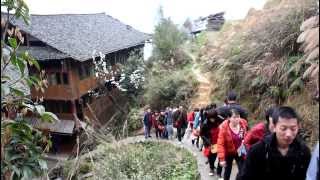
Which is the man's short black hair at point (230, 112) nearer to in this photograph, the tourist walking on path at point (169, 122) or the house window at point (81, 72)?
the tourist walking on path at point (169, 122)

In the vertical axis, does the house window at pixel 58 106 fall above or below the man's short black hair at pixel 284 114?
below

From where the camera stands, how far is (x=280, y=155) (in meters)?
3.18

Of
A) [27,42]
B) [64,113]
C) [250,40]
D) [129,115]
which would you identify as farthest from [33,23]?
[250,40]

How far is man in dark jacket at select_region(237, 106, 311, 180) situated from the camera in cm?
315

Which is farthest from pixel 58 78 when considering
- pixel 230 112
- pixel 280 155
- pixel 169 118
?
pixel 280 155

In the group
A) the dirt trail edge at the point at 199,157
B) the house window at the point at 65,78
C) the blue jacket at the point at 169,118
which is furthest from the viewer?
the house window at the point at 65,78

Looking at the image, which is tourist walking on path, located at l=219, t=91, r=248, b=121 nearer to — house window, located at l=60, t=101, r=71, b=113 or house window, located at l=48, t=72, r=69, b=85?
house window, located at l=48, t=72, r=69, b=85

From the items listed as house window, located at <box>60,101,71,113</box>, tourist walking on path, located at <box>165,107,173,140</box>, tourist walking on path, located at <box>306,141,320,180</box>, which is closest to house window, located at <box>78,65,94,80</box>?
house window, located at <box>60,101,71,113</box>

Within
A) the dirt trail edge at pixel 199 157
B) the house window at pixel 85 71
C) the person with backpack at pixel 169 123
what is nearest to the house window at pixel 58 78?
the house window at pixel 85 71

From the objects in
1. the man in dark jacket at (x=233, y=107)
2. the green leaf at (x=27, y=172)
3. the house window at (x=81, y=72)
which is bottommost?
the green leaf at (x=27, y=172)

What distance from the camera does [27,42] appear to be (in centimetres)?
2153

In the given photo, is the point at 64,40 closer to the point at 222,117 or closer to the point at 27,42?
the point at 27,42

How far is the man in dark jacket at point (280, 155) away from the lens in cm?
315

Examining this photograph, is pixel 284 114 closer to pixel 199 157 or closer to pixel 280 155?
pixel 280 155
